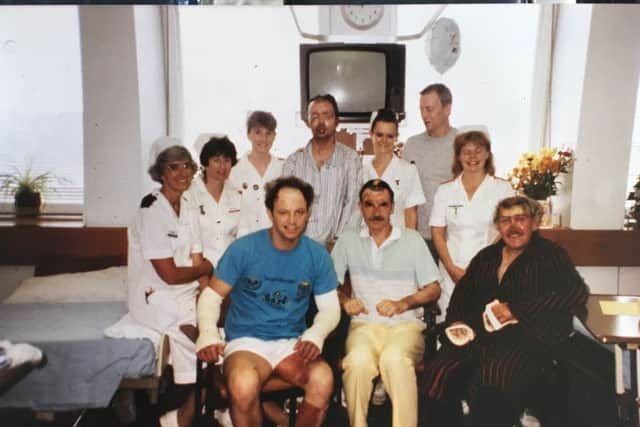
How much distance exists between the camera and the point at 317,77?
1.87 metres

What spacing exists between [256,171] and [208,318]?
18.7 inches

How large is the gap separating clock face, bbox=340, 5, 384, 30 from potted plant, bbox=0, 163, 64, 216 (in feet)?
3.37

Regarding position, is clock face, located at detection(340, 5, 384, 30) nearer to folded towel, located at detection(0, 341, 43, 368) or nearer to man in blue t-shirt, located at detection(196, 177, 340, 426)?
man in blue t-shirt, located at detection(196, 177, 340, 426)

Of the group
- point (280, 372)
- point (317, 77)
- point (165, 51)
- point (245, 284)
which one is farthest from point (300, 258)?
point (165, 51)

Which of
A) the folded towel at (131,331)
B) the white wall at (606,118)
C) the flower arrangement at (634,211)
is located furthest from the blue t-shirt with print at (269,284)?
the flower arrangement at (634,211)

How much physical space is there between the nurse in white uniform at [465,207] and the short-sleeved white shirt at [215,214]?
24.8 inches

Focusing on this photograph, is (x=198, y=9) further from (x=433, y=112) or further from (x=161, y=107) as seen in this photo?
(x=433, y=112)

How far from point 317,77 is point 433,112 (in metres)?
0.37

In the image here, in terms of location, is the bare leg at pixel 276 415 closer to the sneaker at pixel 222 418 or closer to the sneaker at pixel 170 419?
the sneaker at pixel 222 418

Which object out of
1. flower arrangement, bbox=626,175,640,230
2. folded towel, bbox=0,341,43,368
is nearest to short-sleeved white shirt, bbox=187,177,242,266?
folded towel, bbox=0,341,43,368

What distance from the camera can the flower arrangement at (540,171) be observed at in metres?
1.87

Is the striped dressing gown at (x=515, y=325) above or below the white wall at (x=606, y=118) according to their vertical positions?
below

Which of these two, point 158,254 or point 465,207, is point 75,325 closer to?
point 158,254

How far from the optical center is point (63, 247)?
192cm
